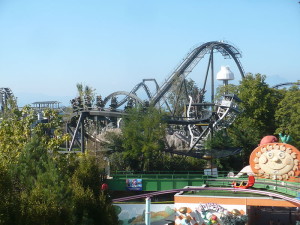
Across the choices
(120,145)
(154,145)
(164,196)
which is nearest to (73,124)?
(120,145)

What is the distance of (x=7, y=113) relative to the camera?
36.7 metres

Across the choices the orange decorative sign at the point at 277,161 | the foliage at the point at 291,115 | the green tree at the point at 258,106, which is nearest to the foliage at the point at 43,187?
the orange decorative sign at the point at 277,161

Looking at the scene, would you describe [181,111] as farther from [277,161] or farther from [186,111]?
[277,161]

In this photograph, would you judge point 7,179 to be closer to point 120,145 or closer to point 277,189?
point 277,189

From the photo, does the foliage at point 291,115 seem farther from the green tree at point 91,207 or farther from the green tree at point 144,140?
the green tree at point 91,207

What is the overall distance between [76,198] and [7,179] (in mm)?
4726

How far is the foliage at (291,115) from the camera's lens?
45.4 m

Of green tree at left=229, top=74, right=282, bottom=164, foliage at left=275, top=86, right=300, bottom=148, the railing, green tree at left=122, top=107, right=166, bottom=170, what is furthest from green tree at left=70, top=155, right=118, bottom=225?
green tree at left=229, top=74, right=282, bottom=164

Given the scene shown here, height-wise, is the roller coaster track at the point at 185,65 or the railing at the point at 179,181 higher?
the roller coaster track at the point at 185,65

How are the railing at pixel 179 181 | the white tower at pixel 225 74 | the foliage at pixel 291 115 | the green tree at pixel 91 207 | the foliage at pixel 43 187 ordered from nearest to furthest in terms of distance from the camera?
1. the foliage at pixel 43 187
2. the green tree at pixel 91 207
3. the railing at pixel 179 181
4. the foliage at pixel 291 115
5. the white tower at pixel 225 74

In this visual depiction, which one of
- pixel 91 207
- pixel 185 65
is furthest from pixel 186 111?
pixel 91 207

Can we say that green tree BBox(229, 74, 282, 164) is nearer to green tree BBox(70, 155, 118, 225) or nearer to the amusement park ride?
the amusement park ride

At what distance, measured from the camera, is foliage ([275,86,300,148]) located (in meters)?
45.4

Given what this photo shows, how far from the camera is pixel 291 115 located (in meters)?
46.4
